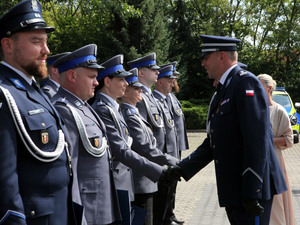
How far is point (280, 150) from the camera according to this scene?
4.91 metres

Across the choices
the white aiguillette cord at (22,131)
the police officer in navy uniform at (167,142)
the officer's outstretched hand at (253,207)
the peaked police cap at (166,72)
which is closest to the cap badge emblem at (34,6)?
the white aiguillette cord at (22,131)

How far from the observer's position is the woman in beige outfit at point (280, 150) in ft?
15.3

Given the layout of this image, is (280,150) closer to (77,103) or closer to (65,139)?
(77,103)

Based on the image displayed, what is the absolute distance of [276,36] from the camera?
29.0 m

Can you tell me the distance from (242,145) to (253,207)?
506 mm

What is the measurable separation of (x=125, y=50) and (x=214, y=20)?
37.7ft

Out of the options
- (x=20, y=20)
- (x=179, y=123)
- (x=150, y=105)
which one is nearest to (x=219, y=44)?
(x=20, y=20)

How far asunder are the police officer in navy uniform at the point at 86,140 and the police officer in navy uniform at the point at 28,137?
57 cm

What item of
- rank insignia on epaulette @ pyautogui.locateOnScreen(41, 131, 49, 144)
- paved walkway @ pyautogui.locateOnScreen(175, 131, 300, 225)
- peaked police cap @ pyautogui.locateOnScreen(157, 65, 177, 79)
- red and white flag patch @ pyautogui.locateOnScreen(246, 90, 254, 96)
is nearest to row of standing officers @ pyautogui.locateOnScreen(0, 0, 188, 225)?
rank insignia on epaulette @ pyautogui.locateOnScreen(41, 131, 49, 144)

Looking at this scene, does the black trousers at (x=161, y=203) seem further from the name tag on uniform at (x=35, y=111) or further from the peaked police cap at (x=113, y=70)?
the name tag on uniform at (x=35, y=111)

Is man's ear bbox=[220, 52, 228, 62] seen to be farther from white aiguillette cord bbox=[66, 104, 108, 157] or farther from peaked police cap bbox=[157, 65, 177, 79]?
peaked police cap bbox=[157, 65, 177, 79]

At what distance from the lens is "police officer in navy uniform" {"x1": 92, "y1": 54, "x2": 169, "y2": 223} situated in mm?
3918

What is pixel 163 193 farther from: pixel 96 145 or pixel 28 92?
pixel 28 92

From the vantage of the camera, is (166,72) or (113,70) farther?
(166,72)
